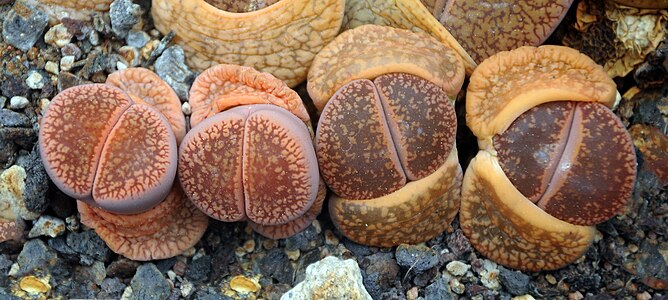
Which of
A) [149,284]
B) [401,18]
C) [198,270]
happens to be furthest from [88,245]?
[401,18]

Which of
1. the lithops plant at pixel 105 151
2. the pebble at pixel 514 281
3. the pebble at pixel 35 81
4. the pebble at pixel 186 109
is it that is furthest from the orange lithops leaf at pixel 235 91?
the pebble at pixel 514 281

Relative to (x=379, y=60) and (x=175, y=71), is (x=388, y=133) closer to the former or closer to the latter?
(x=379, y=60)

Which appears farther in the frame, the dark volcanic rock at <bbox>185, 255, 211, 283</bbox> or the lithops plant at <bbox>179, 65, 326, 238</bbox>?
the dark volcanic rock at <bbox>185, 255, 211, 283</bbox>

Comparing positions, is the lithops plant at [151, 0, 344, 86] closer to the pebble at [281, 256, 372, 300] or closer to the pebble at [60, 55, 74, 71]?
the pebble at [60, 55, 74, 71]

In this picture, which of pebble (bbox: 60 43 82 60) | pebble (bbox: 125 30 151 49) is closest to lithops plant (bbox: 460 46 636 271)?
pebble (bbox: 125 30 151 49)

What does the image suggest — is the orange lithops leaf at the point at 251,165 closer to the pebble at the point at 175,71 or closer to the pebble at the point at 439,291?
the pebble at the point at 175,71

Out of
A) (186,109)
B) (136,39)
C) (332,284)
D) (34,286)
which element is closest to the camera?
(332,284)
